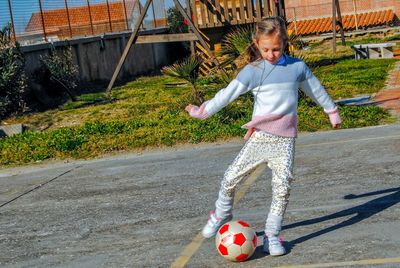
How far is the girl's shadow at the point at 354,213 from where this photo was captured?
6352 mm

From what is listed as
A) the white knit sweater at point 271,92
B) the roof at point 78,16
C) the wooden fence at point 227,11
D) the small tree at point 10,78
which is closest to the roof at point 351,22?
the roof at point 78,16

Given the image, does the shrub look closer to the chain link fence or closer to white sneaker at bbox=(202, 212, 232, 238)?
the chain link fence

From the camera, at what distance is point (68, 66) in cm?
2055

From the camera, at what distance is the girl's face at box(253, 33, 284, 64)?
5902 mm

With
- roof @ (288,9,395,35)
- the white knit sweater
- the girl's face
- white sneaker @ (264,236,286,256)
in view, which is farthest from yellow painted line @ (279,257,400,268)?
roof @ (288,9,395,35)

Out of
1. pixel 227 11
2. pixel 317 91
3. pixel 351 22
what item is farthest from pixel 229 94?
pixel 351 22

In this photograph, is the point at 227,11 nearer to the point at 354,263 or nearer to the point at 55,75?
the point at 55,75

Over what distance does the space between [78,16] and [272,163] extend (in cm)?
2101

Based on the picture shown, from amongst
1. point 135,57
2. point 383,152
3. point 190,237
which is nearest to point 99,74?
point 135,57

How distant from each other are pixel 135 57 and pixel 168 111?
44.0ft

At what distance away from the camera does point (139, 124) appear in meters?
13.7

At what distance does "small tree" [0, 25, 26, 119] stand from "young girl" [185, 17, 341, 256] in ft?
36.0

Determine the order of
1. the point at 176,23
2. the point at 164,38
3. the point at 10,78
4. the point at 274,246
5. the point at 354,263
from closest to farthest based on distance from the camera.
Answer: the point at 354,263 < the point at 274,246 < the point at 10,78 < the point at 164,38 < the point at 176,23

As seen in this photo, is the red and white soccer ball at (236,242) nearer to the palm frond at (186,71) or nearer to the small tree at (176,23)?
the palm frond at (186,71)
